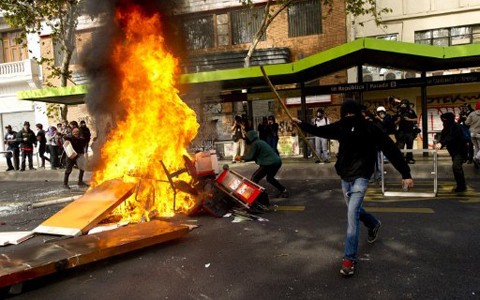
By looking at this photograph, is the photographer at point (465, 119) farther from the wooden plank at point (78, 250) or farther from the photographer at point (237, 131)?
the wooden plank at point (78, 250)

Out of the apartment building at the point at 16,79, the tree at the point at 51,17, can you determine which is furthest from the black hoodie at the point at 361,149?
the apartment building at the point at 16,79

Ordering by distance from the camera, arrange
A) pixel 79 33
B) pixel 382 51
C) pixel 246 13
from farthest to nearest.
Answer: pixel 246 13
pixel 79 33
pixel 382 51

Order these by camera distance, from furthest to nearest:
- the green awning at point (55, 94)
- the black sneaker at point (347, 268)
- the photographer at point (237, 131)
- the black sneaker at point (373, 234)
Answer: the photographer at point (237, 131)
the green awning at point (55, 94)
the black sneaker at point (373, 234)
the black sneaker at point (347, 268)

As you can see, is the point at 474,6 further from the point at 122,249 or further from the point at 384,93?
the point at 122,249

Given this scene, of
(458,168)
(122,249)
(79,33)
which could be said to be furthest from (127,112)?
(79,33)

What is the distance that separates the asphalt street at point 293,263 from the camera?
363 centimetres

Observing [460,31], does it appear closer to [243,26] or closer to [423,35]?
[423,35]

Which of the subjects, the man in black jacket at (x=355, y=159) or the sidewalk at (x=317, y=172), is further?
the sidewalk at (x=317, y=172)

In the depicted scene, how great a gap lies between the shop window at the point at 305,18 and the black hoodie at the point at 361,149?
14.7 meters

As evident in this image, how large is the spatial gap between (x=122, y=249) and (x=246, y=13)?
52.8ft

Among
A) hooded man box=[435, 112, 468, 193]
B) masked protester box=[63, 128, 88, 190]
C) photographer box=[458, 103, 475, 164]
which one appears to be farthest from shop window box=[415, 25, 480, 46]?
masked protester box=[63, 128, 88, 190]

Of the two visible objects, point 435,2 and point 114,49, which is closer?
point 114,49

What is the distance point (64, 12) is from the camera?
14789 millimetres

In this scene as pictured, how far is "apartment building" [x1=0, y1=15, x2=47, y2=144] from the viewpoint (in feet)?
70.5
